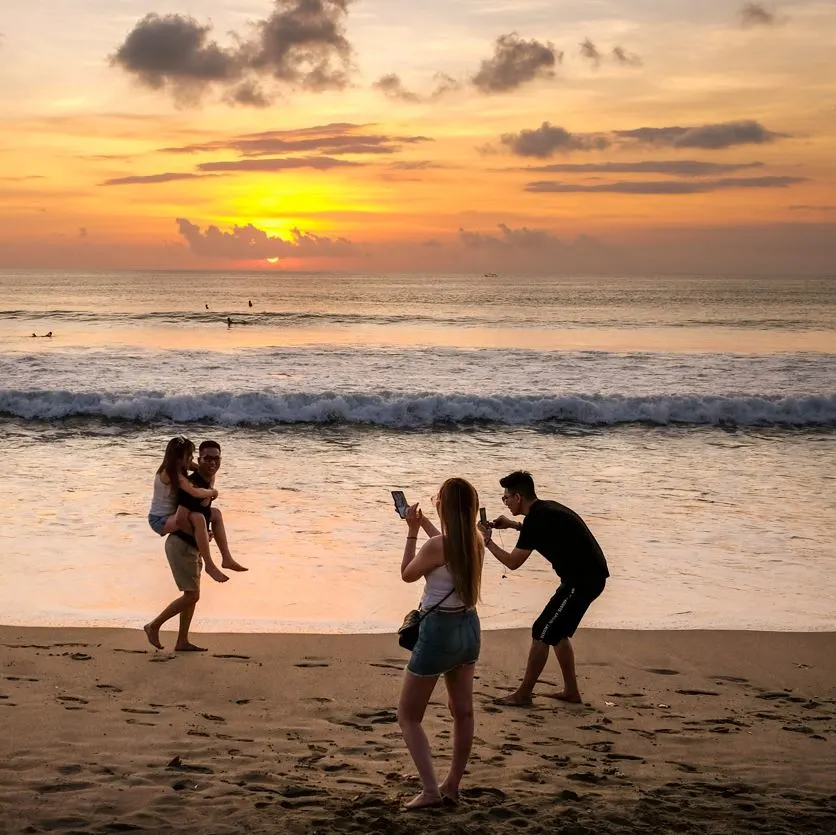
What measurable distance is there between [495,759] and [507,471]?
33.3 feet

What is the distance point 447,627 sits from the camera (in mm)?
4812

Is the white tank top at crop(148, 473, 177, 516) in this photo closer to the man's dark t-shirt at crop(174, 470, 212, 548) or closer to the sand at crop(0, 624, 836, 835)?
the man's dark t-shirt at crop(174, 470, 212, 548)

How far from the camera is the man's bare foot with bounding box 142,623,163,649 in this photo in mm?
7250

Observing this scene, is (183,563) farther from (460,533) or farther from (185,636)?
(460,533)

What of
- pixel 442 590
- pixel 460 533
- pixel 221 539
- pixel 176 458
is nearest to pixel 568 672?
pixel 442 590

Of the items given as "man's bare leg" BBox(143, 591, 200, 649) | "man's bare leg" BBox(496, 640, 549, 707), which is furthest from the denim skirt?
"man's bare leg" BBox(143, 591, 200, 649)

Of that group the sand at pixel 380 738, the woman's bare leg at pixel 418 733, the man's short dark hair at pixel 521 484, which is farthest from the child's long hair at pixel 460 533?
the man's short dark hair at pixel 521 484

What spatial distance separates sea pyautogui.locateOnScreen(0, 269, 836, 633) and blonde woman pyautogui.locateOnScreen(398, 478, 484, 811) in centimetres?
313

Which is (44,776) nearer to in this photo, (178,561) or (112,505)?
(178,561)

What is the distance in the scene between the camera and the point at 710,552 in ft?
33.9

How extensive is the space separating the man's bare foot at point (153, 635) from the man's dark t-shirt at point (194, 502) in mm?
673

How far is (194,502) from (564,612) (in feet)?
9.43

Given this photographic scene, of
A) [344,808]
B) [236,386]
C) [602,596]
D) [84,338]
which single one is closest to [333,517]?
[602,596]

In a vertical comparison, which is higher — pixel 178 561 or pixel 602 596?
pixel 178 561
